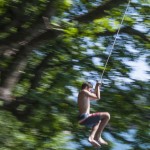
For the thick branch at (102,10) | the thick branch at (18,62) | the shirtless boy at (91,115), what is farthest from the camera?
the thick branch at (102,10)

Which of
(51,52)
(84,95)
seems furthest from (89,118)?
(51,52)

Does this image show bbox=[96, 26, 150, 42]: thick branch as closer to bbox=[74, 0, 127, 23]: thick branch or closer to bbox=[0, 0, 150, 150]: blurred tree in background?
bbox=[0, 0, 150, 150]: blurred tree in background

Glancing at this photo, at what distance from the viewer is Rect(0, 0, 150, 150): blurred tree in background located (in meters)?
9.26

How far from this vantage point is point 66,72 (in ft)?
34.8

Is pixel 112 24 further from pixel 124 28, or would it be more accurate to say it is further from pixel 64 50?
pixel 64 50

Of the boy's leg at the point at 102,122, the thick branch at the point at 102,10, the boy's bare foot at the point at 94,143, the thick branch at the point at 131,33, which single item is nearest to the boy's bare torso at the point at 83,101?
the boy's leg at the point at 102,122

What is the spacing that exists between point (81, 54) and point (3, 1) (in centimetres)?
233

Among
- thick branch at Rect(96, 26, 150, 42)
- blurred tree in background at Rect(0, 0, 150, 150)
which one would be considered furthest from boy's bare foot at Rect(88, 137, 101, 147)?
thick branch at Rect(96, 26, 150, 42)

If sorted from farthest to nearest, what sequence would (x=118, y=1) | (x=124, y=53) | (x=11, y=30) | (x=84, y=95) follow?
(x=124, y=53) → (x=11, y=30) → (x=118, y=1) → (x=84, y=95)

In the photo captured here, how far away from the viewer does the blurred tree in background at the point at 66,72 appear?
9.26m

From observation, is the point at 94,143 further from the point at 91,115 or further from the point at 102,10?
the point at 102,10

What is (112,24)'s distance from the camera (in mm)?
9867

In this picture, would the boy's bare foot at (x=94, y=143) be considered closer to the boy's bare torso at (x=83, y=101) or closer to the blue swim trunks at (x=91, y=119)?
the blue swim trunks at (x=91, y=119)

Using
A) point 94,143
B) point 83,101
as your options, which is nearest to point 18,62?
point 83,101
